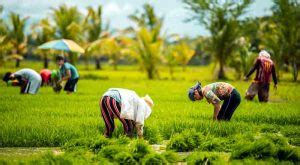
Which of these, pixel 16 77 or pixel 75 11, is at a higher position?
pixel 75 11

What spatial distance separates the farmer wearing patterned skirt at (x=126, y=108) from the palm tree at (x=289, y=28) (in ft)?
67.4

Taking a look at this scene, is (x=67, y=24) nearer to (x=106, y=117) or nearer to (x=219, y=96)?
(x=219, y=96)

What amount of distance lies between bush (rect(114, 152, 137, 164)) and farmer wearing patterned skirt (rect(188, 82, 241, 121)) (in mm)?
2637

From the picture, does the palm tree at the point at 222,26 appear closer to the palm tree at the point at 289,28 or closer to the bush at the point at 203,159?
the palm tree at the point at 289,28

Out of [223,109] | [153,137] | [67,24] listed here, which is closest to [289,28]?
[67,24]

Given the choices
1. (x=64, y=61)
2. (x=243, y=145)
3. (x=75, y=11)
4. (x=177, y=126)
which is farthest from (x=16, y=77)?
(x=75, y=11)

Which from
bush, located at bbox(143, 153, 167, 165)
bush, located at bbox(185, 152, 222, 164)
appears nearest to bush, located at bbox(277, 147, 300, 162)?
bush, located at bbox(185, 152, 222, 164)

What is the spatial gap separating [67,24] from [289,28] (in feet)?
42.7

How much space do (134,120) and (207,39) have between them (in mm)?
22651

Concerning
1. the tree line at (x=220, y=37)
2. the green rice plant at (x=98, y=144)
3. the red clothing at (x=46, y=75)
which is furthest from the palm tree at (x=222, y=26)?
the green rice plant at (x=98, y=144)

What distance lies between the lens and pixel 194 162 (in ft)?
19.1

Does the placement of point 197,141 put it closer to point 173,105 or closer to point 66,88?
point 173,105

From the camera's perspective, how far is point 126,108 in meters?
7.05

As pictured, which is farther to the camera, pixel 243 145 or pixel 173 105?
pixel 173 105
